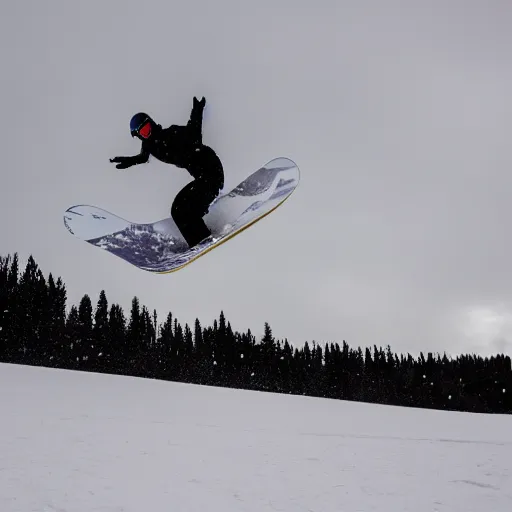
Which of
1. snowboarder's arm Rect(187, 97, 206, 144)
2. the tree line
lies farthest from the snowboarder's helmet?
the tree line

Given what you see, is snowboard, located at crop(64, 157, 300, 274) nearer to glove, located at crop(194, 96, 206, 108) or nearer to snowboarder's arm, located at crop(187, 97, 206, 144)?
snowboarder's arm, located at crop(187, 97, 206, 144)

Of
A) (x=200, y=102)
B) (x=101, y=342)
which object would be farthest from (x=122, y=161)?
(x=101, y=342)

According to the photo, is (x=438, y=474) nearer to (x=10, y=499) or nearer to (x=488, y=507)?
(x=488, y=507)

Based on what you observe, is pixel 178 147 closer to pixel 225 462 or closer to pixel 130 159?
pixel 130 159

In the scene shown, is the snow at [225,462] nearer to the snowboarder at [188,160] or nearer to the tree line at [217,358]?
the snowboarder at [188,160]

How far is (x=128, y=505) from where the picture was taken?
3.54 meters

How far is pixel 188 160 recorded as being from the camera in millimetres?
6801

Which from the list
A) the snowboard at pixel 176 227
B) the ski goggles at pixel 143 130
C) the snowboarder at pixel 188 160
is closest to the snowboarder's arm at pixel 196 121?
the snowboarder at pixel 188 160

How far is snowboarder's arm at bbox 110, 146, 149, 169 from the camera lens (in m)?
6.64

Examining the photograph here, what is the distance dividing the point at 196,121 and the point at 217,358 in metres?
62.9

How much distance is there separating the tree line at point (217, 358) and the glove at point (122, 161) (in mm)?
42004

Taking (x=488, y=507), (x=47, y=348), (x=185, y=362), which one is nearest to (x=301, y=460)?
(x=488, y=507)

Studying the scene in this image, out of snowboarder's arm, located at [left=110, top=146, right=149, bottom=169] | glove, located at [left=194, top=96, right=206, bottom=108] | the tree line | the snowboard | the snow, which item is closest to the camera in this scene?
the snow

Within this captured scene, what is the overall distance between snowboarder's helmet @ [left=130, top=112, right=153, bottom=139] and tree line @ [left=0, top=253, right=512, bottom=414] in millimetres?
42311
